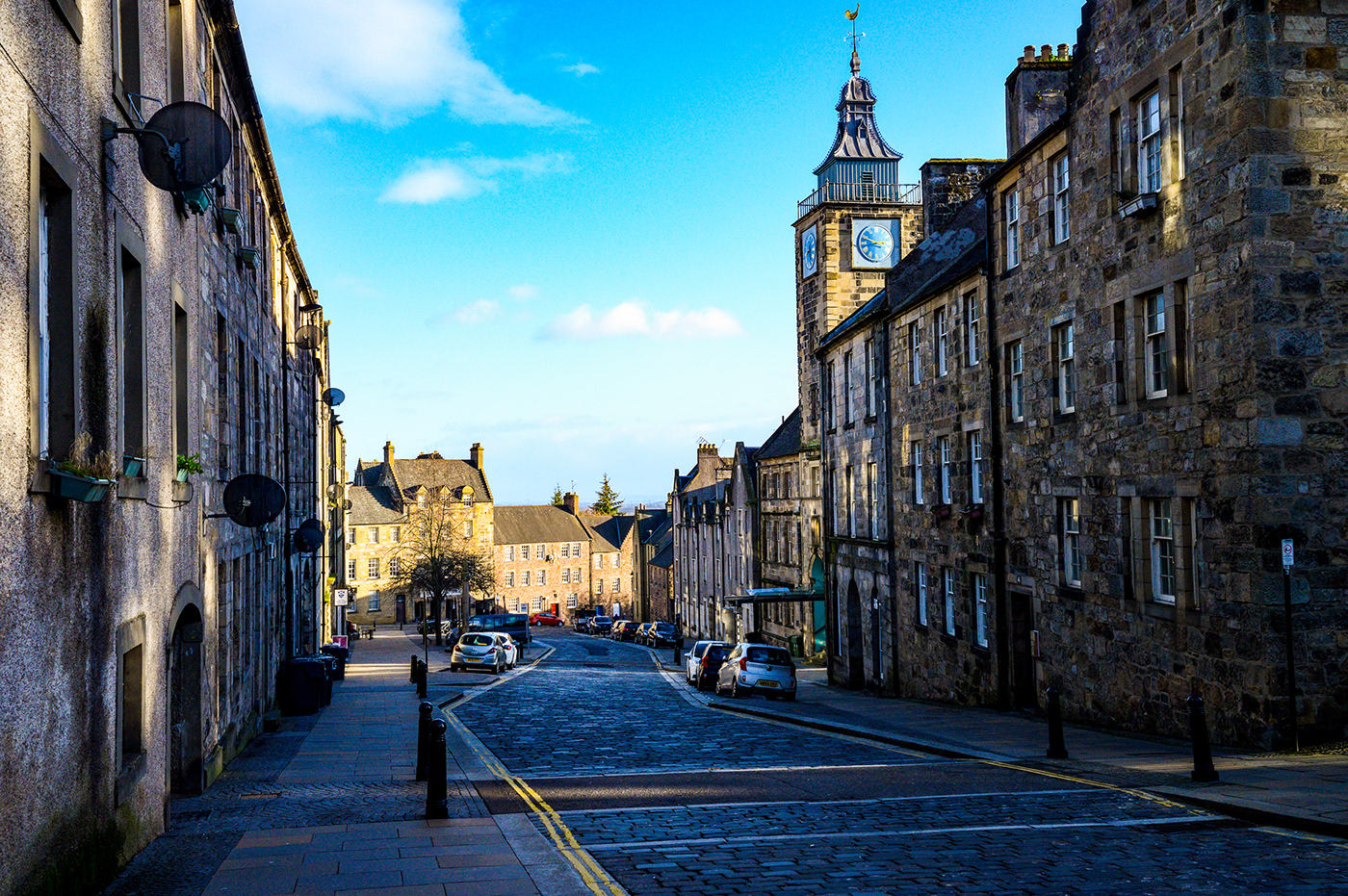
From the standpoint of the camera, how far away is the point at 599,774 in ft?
47.1

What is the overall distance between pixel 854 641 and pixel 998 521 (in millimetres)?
11492

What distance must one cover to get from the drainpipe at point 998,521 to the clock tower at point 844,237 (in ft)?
83.9

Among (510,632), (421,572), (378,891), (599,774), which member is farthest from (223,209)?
(421,572)

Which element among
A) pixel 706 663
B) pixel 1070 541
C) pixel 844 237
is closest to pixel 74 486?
pixel 1070 541

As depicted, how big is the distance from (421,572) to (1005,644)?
62.0 meters

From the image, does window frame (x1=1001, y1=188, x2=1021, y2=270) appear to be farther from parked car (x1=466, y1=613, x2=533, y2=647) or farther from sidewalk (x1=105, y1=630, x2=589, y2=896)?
parked car (x1=466, y1=613, x2=533, y2=647)

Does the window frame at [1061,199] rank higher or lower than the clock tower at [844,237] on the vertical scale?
lower

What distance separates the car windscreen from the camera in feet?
92.0

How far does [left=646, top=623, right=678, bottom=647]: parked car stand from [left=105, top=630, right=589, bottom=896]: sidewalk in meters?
49.9

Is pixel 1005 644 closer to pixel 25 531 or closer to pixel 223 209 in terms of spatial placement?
pixel 223 209

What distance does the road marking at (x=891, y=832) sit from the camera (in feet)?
31.6

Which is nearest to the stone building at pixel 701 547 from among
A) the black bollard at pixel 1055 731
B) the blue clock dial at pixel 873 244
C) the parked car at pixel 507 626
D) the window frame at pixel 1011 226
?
the parked car at pixel 507 626

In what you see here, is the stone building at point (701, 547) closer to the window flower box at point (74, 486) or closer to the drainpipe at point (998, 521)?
the drainpipe at point (998, 521)

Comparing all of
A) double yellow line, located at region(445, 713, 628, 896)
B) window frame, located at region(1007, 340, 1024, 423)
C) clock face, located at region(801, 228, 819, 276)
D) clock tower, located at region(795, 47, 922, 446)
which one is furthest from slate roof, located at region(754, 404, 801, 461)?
double yellow line, located at region(445, 713, 628, 896)
